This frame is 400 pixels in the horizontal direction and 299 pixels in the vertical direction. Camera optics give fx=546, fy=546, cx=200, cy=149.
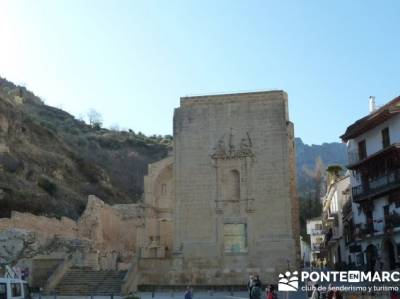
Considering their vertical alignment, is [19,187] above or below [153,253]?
above

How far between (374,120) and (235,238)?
422 inches

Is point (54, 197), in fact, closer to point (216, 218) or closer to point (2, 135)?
point (2, 135)

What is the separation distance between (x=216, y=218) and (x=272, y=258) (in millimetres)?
3855

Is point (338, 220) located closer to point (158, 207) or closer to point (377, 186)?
point (377, 186)

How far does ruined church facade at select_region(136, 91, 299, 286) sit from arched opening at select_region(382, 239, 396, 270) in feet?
16.3

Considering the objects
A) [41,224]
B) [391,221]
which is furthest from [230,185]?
[41,224]

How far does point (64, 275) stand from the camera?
3064 cm

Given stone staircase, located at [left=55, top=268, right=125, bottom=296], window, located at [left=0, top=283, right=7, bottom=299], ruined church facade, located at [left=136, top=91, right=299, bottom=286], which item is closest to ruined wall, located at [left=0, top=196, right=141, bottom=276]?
stone staircase, located at [left=55, top=268, right=125, bottom=296]

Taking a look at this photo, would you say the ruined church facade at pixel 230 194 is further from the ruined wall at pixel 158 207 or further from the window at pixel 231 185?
the ruined wall at pixel 158 207

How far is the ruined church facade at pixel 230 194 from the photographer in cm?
3047

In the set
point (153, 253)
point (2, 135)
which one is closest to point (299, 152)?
point (2, 135)

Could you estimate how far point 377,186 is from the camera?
105 feet

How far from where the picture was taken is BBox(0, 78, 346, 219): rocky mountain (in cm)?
5044

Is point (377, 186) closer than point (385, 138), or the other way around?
point (385, 138)
